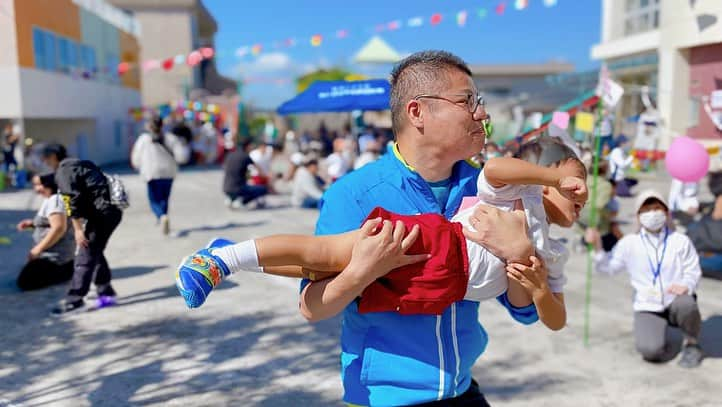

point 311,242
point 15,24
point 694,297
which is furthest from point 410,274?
point 15,24

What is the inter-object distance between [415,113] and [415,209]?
0.29 meters

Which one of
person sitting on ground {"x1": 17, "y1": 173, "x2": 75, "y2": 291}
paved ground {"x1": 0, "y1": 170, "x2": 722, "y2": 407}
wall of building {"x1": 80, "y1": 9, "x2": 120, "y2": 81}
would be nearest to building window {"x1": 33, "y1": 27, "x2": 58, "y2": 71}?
wall of building {"x1": 80, "y1": 9, "x2": 120, "y2": 81}

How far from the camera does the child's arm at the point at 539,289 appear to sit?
1.90 m

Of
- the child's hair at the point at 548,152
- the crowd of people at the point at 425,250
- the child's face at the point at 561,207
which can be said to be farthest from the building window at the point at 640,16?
the crowd of people at the point at 425,250

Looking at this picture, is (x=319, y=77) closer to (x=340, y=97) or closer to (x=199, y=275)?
(x=340, y=97)

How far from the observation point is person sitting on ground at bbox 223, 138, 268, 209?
12.3 meters

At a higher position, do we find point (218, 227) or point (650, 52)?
point (650, 52)

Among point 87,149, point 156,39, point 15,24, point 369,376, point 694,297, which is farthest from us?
point 156,39

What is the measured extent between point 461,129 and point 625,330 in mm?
4264

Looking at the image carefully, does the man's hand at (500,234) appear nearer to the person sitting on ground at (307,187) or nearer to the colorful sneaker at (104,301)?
the colorful sneaker at (104,301)

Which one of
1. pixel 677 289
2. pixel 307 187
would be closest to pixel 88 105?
pixel 307 187

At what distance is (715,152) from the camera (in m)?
6.30

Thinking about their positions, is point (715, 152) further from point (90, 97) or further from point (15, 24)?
point (90, 97)

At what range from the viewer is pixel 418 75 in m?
1.93
